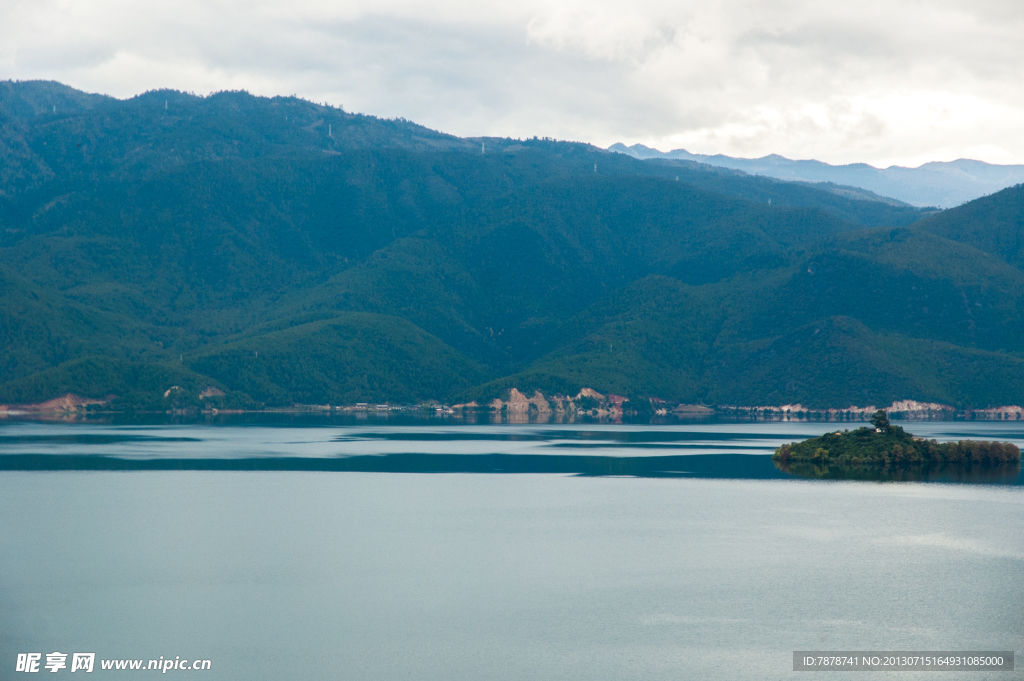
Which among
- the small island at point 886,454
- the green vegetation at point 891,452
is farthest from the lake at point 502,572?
the green vegetation at point 891,452

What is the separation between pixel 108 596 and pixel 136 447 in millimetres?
102112

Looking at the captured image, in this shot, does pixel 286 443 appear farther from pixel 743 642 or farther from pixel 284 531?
pixel 743 642

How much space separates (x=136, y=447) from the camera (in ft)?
509

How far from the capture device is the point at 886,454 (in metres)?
124

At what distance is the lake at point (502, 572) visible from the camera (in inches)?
1928

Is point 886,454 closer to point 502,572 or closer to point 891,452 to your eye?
point 891,452

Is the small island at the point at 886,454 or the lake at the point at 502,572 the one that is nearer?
the lake at the point at 502,572

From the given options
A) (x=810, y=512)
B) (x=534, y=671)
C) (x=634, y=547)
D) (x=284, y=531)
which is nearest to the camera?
(x=534, y=671)

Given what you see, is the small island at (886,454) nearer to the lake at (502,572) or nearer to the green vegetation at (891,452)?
the green vegetation at (891,452)

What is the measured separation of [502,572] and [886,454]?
73.4 metres

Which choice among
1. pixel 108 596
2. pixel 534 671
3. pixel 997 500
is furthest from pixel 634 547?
pixel 997 500

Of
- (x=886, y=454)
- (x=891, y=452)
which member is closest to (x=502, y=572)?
(x=886, y=454)

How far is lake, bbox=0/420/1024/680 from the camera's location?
4897cm

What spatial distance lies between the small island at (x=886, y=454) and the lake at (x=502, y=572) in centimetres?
1527
